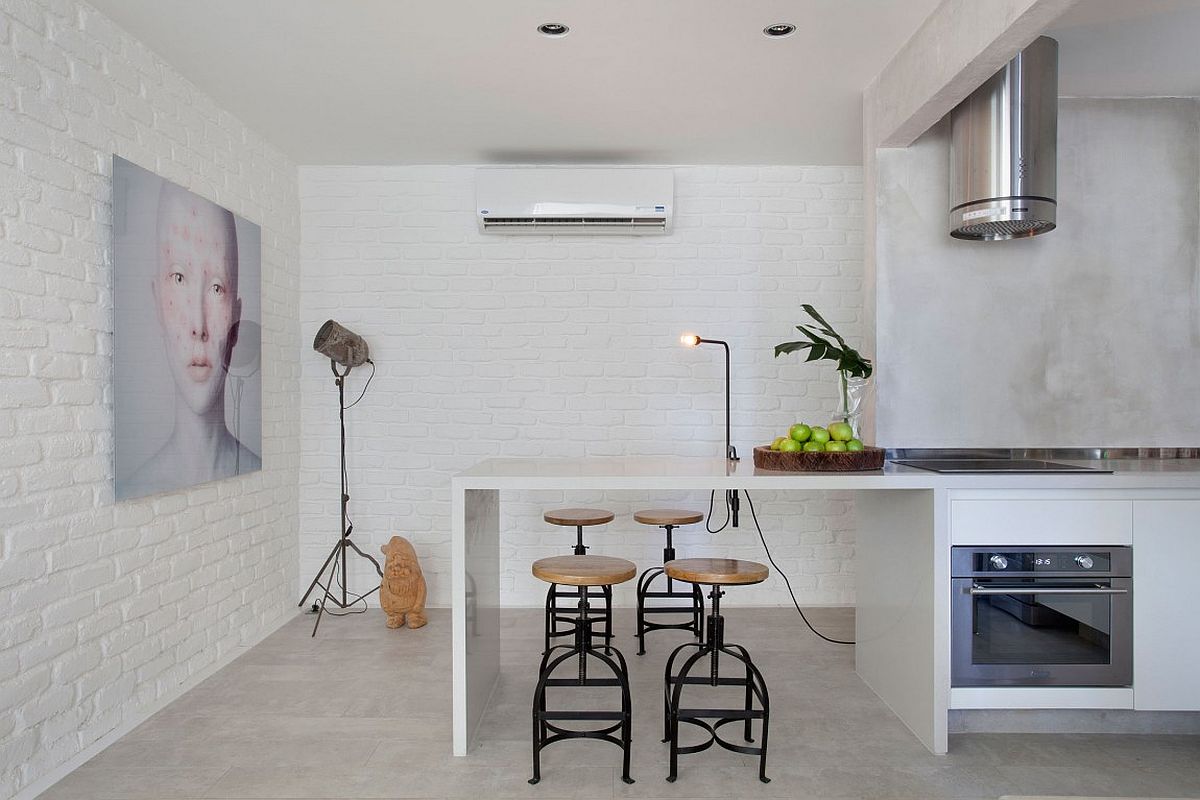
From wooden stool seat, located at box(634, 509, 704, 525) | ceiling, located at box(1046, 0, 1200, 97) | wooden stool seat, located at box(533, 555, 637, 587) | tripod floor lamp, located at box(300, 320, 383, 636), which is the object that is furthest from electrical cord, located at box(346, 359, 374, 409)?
ceiling, located at box(1046, 0, 1200, 97)

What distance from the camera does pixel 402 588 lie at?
12.7 feet

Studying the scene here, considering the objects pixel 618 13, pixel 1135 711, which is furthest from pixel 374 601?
pixel 1135 711

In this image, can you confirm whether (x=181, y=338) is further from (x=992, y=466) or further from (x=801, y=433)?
(x=992, y=466)

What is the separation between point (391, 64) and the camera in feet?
9.89

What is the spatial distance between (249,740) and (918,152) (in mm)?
3329

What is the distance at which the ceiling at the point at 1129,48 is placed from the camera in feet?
8.36

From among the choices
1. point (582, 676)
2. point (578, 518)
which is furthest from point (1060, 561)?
point (578, 518)

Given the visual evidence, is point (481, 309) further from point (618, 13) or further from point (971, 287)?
point (971, 287)

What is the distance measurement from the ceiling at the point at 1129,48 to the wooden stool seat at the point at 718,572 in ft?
6.74

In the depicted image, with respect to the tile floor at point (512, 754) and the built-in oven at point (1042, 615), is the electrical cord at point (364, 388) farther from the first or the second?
the built-in oven at point (1042, 615)

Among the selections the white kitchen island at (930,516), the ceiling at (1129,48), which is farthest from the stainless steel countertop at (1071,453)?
the ceiling at (1129,48)

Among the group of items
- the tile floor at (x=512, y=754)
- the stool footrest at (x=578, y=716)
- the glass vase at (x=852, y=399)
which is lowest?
the tile floor at (x=512, y=754)

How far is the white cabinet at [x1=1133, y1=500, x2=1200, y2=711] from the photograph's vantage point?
2541 millimetres

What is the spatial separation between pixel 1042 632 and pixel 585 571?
151 centimetres
